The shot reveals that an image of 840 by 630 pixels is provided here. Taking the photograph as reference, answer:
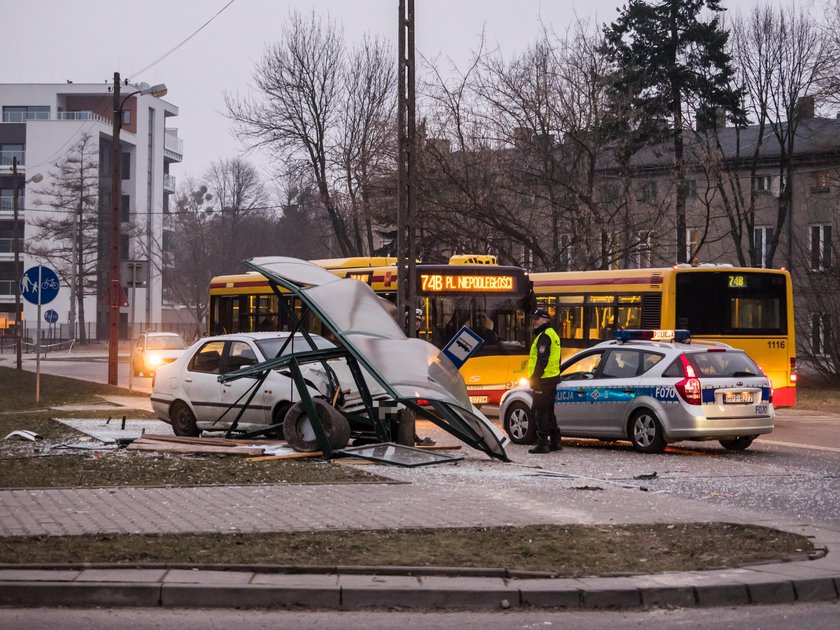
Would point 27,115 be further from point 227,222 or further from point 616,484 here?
point 616,484

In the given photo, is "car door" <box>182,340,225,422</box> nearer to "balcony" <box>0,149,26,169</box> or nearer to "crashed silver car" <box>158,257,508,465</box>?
"crashed silver car" <box>158,257,508,465</box>

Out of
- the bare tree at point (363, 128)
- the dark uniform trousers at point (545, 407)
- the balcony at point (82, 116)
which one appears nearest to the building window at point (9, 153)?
the balcony at point (82, 116)

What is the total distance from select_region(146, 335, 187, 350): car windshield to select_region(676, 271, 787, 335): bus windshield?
875 inches

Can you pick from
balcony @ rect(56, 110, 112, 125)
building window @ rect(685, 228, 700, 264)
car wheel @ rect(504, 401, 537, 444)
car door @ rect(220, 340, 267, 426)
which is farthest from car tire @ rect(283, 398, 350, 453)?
balcony @ rect(56, 110, 112, 125)

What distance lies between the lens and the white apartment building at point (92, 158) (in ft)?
310

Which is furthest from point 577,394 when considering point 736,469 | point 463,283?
point 463,283

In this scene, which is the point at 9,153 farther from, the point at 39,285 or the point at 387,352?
the point at 387,352

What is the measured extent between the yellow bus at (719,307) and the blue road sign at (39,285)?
11421 mm

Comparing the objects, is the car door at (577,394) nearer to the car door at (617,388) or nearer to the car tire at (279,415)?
the car door at (617,388)

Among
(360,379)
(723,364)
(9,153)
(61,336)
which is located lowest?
(360,379)

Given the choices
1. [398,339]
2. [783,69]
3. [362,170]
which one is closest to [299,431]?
[398,339]

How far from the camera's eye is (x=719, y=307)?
83.1 ft

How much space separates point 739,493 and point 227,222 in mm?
80852

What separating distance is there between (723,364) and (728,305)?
8.48 meters
